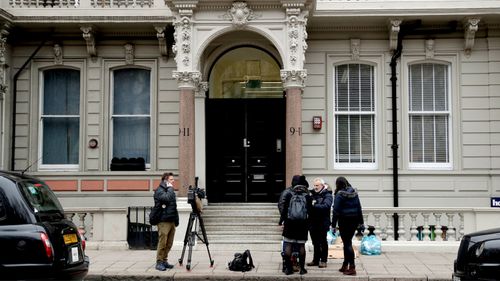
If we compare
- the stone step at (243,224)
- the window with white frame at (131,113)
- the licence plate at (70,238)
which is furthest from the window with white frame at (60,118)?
the licence plate at (70,238)

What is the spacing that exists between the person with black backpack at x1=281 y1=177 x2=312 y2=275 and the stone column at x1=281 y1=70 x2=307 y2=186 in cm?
386

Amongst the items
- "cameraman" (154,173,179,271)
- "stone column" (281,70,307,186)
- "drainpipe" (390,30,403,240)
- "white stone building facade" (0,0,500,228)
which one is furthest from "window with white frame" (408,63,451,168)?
"cameraman" (154,173,179,271)

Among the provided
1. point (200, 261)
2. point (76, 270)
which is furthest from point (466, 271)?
point (200, 261)

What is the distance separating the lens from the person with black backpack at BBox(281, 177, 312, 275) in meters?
11.4

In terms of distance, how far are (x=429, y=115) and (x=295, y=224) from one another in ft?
26.3

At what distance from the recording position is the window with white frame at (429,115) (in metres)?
17.6

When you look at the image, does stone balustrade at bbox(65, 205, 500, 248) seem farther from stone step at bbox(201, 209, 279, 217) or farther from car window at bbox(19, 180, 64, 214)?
car window at bbox(19, 180, 64, 214)

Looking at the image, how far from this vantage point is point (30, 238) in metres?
7.86

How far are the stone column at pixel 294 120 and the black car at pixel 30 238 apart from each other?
7.69m

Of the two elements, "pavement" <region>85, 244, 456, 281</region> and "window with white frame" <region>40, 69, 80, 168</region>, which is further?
"window with white frame" <region>40, 69, 80, 168</region>

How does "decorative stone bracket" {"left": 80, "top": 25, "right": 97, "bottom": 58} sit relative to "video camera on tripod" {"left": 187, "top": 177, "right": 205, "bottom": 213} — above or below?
above

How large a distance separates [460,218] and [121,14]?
1049 centimetres

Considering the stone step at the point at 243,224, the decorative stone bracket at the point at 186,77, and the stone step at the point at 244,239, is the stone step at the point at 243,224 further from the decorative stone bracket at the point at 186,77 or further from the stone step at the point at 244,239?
the decorative stone bracket at the point at 186,77

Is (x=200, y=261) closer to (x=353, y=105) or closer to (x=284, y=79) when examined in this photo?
(x=284, y=79)
